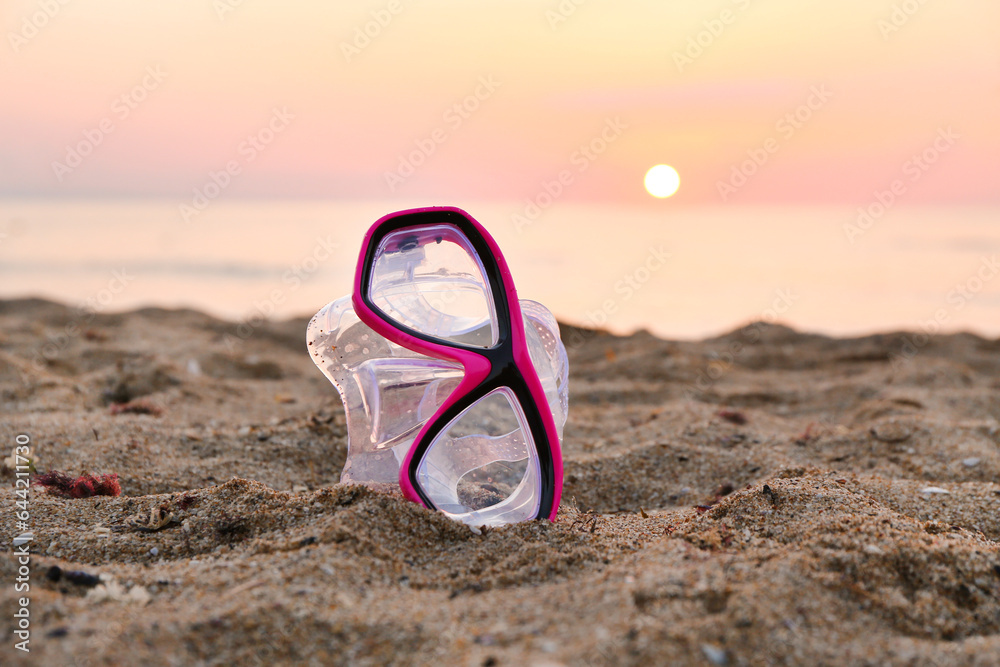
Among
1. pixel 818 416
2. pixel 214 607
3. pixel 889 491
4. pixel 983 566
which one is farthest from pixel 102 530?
pixel 818 416

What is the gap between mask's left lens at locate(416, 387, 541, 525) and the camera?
2.59m

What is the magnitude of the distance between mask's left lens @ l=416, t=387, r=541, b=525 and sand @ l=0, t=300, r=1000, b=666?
12 cm

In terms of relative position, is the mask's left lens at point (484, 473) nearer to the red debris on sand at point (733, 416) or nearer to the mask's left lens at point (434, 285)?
the mask's left lens at point (434, 285)

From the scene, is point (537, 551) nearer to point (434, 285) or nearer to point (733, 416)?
point (434, 285)

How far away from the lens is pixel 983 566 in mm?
2230

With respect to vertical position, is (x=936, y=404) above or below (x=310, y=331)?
below

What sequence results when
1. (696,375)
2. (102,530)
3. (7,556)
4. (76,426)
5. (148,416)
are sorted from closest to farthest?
(7,556) → (102,530) → (76,426) → (148,416) → (696,375)

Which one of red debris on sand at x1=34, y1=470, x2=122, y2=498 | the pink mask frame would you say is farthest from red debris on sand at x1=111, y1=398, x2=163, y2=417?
the pink mask frame

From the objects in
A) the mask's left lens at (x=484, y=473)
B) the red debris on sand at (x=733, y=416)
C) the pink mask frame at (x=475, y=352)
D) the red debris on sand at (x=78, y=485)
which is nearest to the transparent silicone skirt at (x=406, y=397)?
the mask's left lens at (x=484, y=473)

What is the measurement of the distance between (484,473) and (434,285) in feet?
2.53

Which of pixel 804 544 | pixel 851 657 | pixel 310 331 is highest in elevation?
pixel 310 331

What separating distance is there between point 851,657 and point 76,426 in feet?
12.2

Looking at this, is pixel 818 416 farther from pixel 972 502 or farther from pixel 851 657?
pixel 851 657

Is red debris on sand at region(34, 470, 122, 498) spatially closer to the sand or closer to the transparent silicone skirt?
the sand
